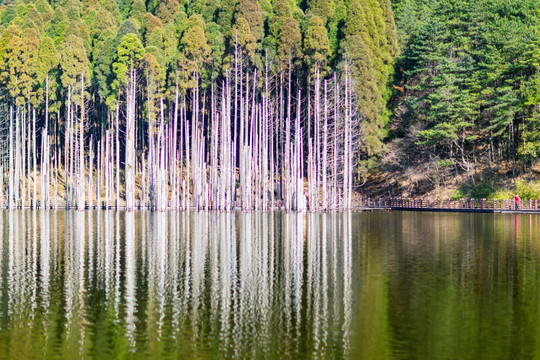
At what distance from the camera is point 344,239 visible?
31188mm

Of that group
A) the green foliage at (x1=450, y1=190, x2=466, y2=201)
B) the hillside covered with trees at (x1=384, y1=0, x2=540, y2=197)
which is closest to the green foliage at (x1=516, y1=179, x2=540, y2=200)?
the hillside covered with trees at (x1=384, y1=0, x2=540, y2=197)

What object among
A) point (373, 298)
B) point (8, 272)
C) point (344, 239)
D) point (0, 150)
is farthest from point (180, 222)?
A: point (0, 150)

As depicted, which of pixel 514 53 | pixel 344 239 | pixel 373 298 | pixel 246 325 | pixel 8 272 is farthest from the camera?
pixel 514 53

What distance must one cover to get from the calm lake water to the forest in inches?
1071

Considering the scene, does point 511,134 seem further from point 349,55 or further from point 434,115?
point 349,55

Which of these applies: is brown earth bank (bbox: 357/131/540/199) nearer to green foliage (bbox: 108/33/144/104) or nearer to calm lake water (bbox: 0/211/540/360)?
green foliage (bbox: 108/33/144/104)

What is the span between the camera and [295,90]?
68.4 metres

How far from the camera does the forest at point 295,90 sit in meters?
58.8

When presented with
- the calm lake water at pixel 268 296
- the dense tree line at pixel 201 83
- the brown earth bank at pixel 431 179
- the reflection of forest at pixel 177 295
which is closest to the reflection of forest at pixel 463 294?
the calm lake water at pixel 268 296

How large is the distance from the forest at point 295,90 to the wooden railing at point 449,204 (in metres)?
3.03

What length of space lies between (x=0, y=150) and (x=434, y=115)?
3397cm

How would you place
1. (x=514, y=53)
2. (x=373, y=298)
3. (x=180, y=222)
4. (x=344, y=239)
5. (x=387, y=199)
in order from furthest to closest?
(x=387, y=199), (x=514, y=53), (x=180, y=222), (x=344, y=239), (x=373, y=298)

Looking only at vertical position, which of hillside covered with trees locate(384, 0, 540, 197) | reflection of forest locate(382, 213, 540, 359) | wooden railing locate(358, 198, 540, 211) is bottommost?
reflection of forest locate(382, 213, 540, 359)

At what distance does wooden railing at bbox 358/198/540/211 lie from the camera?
2140 inches
